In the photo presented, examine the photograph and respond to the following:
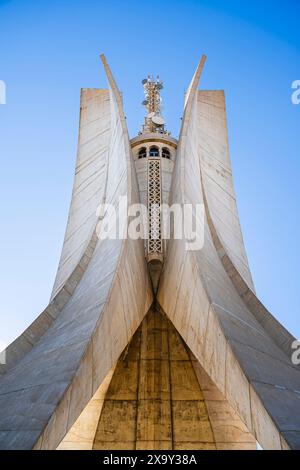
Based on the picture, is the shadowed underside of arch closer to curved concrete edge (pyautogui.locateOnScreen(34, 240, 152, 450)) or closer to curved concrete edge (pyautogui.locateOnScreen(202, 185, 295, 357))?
curved concrete edge (pyautogui.locateOnScreen(34, 240, 152, 450))

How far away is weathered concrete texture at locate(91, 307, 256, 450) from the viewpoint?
8312mm

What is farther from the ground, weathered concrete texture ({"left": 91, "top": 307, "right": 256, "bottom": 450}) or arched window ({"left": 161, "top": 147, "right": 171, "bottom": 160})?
arched window ({"left": 161, "top": 147, "right": 171, "bottom": 160})

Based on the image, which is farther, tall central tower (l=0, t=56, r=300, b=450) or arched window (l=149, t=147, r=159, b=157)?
arched window (l=149, t=147, r=159, b=157)

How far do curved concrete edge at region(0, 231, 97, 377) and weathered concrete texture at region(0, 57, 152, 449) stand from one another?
0.15m

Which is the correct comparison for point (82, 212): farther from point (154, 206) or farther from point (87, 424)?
point (87, 424)

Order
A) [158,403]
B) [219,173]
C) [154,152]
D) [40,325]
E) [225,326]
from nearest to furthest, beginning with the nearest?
[225,326]
[40,325]
[158,403]
[154,152]
[219,173]

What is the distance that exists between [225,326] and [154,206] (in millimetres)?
4182

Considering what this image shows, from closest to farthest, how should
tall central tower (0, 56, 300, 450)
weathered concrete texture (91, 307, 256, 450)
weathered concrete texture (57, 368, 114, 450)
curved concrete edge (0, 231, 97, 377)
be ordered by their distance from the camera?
tall central tower (0, 56, 300, 450) < curved concrete edge (0, 231, 97, 377) < weathered concrete texture (91, 307, 256, 450) < weathered concrete texture (57, 368, 114, 450)

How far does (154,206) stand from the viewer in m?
8.89

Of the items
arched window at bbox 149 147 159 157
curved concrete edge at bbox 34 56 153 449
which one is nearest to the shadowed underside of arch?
curved concrete edge at bbox 34 56 153 449

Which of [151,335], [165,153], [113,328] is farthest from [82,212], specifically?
[113,328]

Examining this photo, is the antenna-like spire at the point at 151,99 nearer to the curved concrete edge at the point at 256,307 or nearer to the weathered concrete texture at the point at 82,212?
the weathered concrete texture at the point at 82,212

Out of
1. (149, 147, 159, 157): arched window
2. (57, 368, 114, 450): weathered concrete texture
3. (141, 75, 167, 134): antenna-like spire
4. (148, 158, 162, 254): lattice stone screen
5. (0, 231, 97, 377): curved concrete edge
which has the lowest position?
(57, 368, 114, 450): weathered concrete texture

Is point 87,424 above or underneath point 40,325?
underneath
